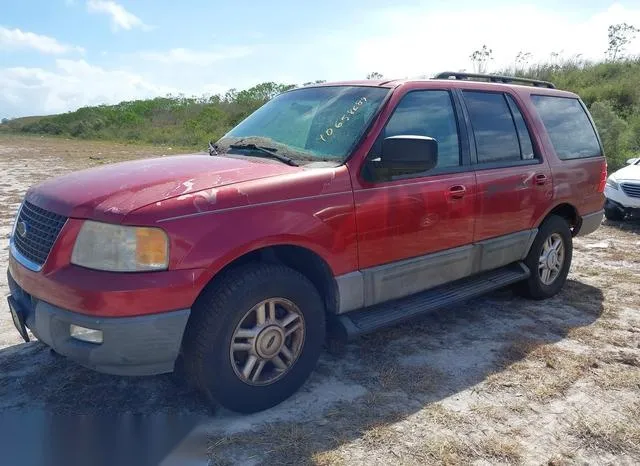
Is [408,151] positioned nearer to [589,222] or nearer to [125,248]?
[125,248]

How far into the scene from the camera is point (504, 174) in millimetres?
4359

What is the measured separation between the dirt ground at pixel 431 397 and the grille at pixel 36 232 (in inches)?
34.7

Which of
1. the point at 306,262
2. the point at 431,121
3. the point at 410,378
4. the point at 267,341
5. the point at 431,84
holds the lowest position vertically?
the point at 410,378

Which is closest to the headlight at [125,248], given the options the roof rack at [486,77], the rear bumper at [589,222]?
the roof rack at [486,77]

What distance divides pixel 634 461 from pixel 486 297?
2544 millimetres

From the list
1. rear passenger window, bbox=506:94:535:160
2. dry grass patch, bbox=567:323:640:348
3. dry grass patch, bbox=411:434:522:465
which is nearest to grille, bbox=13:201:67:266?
dry grass patch, bbox=411:434:522:465

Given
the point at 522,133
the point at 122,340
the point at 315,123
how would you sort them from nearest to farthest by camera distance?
the point at 122,340 → the point at 315,123 → the point at 522,133

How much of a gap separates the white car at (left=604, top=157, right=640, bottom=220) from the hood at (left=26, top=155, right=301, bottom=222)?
7.50 metres

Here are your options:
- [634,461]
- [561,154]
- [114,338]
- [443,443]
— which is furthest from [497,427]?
[561,154]

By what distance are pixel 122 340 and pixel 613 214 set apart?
885 cm

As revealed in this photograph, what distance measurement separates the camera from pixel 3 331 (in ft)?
13.4

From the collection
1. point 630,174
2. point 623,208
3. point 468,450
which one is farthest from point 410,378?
point 630,174

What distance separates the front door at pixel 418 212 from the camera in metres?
3.44

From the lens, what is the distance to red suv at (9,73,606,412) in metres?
2.65
